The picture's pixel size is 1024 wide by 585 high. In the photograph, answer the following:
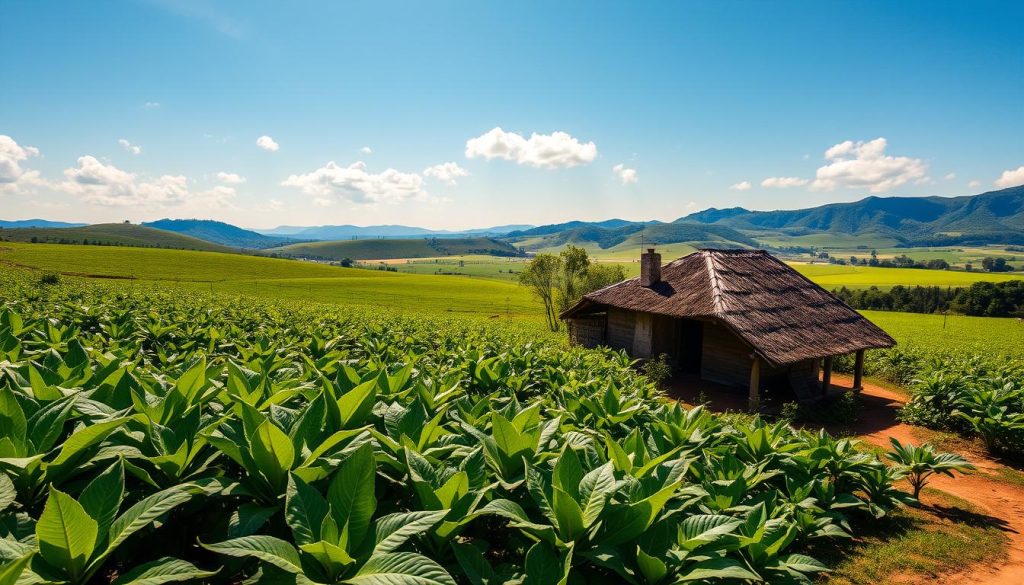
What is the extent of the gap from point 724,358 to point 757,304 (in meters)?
2.20

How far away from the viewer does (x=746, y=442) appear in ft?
14.4

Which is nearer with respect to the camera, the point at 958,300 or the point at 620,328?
the point at 620,328

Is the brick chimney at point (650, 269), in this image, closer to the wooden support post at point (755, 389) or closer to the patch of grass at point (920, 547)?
the wooden support post at point (755, 389)

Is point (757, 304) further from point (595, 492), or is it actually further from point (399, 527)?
point (399, 527)

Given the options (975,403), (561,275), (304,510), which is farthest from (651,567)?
(561,275)

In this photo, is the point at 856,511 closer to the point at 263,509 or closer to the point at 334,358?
the point at 334,358

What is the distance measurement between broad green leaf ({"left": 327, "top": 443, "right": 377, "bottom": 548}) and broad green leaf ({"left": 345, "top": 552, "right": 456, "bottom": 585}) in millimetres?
136

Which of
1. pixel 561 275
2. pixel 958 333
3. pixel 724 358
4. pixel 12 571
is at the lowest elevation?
pixel 958 333

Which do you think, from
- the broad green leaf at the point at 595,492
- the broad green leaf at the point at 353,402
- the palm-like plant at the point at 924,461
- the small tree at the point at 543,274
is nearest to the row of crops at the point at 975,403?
the palm-like plant at the point at 924,461

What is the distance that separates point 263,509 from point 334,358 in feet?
10.5

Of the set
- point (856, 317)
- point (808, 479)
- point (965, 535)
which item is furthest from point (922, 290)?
point (808, 479)

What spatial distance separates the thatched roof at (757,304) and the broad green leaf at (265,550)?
15.2 meters

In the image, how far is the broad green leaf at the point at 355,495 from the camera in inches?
66.7

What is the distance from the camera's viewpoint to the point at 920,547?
5.93m
